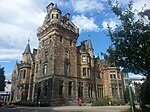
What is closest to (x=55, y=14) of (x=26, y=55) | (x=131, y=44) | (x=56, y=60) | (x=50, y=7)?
(x=50, y=7)

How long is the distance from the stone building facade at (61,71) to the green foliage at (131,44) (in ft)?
72.5

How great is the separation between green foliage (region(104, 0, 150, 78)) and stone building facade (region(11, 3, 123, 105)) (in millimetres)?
22085

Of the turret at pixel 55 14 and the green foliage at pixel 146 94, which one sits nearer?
the green foliage at pixel 146 94

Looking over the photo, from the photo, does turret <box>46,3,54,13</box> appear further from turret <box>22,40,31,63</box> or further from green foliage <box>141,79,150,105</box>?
green foliage <box>141,79,150,105</box>

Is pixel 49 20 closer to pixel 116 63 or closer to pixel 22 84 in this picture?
pixel 22 84

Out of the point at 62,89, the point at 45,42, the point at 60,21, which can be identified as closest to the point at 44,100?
the point at 62,89

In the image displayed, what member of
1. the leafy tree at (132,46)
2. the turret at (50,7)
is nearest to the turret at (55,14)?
the turret at (50,7)

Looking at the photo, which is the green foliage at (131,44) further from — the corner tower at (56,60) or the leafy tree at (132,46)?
the corner tower at (56,60)

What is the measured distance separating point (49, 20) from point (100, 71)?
20191mm

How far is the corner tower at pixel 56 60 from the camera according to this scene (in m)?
39.6

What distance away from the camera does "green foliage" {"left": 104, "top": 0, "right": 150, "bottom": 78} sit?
687 inches

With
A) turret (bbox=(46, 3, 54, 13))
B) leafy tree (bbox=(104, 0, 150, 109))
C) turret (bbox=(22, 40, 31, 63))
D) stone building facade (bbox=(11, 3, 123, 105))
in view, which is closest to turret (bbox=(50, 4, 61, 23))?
stone building facade (bbox=(11, 3, 123, 105))

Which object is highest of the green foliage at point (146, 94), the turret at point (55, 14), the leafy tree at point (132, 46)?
the turret at point (55, 14)

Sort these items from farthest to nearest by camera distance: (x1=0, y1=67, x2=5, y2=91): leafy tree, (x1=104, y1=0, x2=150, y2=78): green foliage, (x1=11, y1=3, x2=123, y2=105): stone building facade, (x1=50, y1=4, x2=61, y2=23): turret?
(x1=0, y1=67, x2=5, y2=91): leafy tree
(x1=50, y1=4, x2=61, y2=23): turret
(x1=11, y1=3, x2=123, y2=105): stone building facade
(x1=104, y1=0, x2=150, y2=78): green foliage
